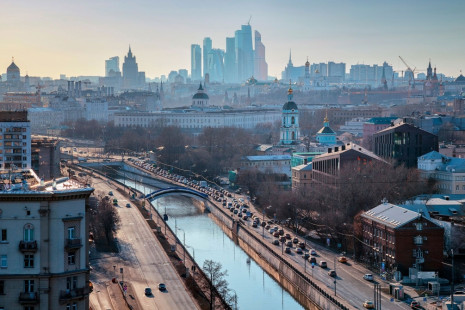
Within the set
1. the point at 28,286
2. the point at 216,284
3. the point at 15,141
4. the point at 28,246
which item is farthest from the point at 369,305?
the point at 15,141

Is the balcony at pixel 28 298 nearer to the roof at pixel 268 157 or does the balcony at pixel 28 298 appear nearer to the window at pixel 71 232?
the window at pixel 71 232

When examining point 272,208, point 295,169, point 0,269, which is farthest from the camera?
point 295,169

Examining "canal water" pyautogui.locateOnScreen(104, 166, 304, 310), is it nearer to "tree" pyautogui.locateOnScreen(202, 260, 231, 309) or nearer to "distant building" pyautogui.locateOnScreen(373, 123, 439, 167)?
"tree" pyautogui.locateOnScreen(202, 260, 231, 309)

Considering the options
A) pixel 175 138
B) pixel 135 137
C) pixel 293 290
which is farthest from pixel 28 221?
pixel 135 137

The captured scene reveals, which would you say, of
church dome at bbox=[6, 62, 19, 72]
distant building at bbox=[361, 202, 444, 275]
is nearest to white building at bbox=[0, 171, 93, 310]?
distant building at bbox=[361, 202, 444, 275]

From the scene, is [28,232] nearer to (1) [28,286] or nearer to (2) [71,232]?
(2) [71,232]

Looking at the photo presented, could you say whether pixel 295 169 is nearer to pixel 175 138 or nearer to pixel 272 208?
pixel 272 208
